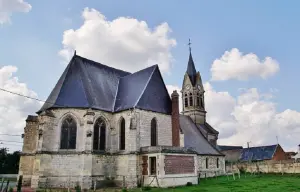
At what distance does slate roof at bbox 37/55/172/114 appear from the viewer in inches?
1129

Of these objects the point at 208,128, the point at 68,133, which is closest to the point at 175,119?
the point at 68,133

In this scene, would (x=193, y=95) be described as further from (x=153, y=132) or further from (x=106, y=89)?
(x=106, y=89)

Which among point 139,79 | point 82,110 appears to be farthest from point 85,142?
point 139,79

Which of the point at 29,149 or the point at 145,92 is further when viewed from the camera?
Answer: the point at 145,92

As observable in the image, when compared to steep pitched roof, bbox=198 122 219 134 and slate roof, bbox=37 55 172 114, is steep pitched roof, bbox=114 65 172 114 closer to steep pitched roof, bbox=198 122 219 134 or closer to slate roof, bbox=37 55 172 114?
slate roof, bbox=37 55 172 114

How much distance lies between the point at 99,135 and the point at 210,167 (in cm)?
2011

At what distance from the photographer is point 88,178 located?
2620 centimetres

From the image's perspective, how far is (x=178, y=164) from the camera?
2752cm

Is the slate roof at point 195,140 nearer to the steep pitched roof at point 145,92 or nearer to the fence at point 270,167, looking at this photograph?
the fence at point 270,167

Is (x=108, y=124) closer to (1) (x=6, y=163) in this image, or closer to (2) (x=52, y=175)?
(2) (x=52, y=175)

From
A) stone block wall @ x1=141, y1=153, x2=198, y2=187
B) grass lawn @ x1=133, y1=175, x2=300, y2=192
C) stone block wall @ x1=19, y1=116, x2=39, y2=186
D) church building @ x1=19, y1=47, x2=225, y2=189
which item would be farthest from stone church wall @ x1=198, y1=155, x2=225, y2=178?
stone block wall @ x1=19, y1=116, x2=39, y2=186

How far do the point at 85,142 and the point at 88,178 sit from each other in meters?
3.29

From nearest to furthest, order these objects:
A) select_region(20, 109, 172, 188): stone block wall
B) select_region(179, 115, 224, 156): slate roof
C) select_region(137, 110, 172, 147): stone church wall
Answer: select_region(20, 109, 172, 188): stone block wall < select_region(137, 110, 172, 147): stone church wall < select_region(179, 115, 224, 156): slate roof

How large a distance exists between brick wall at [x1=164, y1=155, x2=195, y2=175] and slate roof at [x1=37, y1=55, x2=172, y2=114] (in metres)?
5.64
